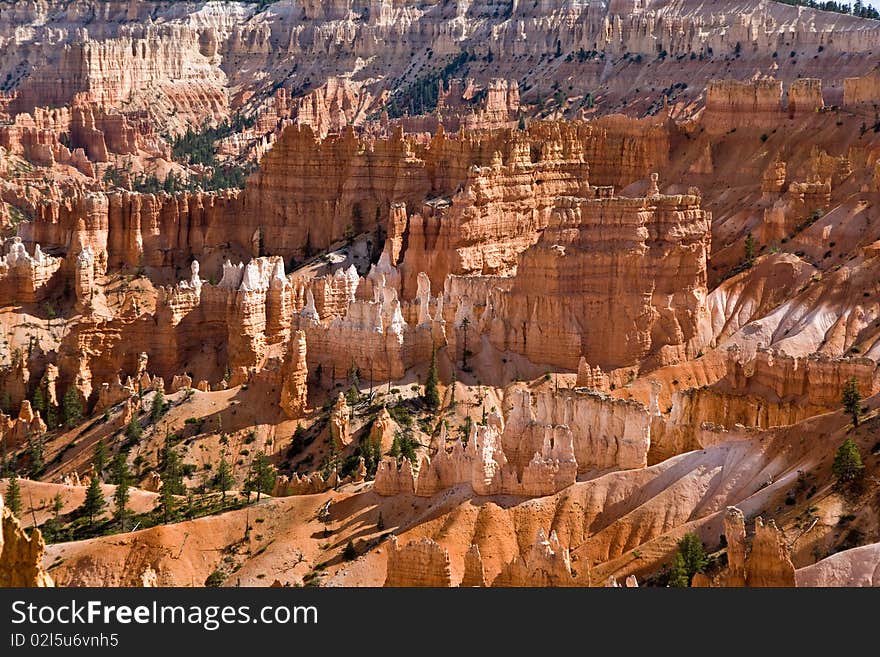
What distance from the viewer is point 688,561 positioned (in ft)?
175

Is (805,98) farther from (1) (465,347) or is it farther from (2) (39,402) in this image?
(2) (39,402)

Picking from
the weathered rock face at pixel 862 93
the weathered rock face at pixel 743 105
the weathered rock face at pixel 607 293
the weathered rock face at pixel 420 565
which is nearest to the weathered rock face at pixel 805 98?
the weathered rock face at pixel 743 105

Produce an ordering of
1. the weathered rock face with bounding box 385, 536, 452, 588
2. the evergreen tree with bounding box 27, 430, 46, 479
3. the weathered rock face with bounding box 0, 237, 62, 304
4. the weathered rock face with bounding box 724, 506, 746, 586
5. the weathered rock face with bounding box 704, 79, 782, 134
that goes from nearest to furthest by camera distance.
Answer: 1. the weathered rock face with bounding box 724, 506, 746, 586
2. the weathered rock face with bounding box 385, 536, 452, 588
3. the evergreen tree with bounding box 27, 430, 46, 479
4. the weathered rock face with bounding box 704, 79, 782, 134
5. the weathered rock face with bounding box 0, 237, 62, 304

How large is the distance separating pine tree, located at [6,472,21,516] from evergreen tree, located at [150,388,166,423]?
977 centimetres

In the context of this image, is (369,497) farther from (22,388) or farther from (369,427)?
(22,388)

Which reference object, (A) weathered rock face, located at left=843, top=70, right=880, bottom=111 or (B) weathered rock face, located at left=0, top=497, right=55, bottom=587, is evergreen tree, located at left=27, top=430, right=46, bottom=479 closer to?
(B) weathered rock face, located at left=0, top=497, right=55, bottom=587

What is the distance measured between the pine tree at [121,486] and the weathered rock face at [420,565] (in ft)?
48.3

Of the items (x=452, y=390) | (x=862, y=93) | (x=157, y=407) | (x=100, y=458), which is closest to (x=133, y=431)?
(x=157, y=407)

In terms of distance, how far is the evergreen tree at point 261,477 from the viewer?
70750 mm

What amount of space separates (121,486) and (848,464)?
27529mm

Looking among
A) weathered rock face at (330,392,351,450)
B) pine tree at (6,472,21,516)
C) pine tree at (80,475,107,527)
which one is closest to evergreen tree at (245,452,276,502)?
weathered rock face at (330,392,351,450)

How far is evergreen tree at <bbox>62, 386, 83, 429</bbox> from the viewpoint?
85.8m

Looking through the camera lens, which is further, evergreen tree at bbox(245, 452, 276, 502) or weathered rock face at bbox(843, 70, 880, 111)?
weathered rock face at bbox(843, 70, 880, 111)

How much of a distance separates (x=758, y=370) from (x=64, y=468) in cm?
2770
